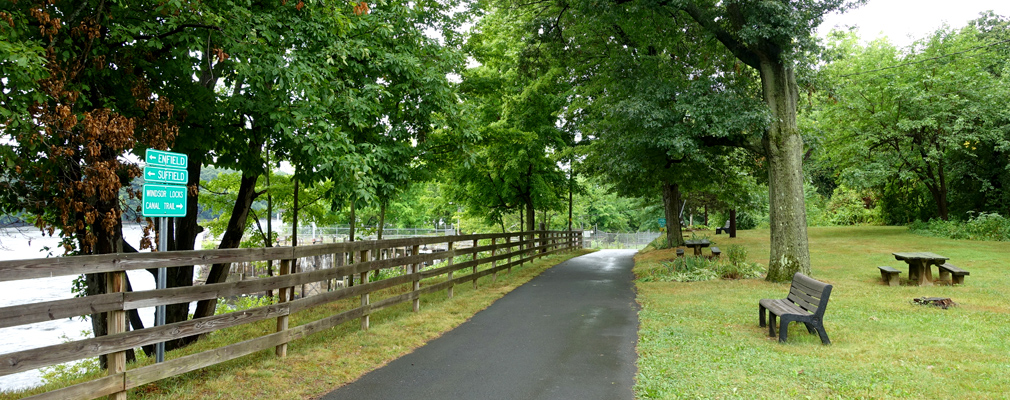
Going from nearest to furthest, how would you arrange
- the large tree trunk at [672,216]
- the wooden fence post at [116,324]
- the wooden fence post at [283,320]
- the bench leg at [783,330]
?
1. the wooden fence post at [116,324]
2. the wooden fence post at [283,320]
3. the bench leg at [783,330]
4. the large tree trunk at [672,216]

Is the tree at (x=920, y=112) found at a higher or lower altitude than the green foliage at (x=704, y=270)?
higher

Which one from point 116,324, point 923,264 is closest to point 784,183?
point 923,264

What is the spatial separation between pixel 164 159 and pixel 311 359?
2498 millimetres

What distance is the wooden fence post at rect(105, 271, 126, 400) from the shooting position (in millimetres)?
3939

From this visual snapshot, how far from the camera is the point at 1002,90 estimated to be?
2231cm

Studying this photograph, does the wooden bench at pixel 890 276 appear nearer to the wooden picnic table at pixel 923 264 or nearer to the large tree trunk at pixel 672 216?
the wooden picnic table at pixel 923 264

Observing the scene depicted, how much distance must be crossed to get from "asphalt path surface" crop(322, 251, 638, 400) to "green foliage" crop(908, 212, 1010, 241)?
21.1 meters

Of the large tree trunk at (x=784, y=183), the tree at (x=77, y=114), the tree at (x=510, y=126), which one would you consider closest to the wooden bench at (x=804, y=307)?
the large tree trunk at (x=784, y=183)

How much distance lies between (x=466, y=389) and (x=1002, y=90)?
1104 inches

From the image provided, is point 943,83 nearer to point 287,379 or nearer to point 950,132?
point 950,132

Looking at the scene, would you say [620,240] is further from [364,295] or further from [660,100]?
[364,295]

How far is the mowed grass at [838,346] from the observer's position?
4.87 metres

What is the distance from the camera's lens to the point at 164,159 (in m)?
5.16

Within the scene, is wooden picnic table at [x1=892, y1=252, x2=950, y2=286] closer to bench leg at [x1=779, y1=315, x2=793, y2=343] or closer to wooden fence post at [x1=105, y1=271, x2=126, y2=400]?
bench leg at [x1=779, y1=315, x2=793, y2=343]
